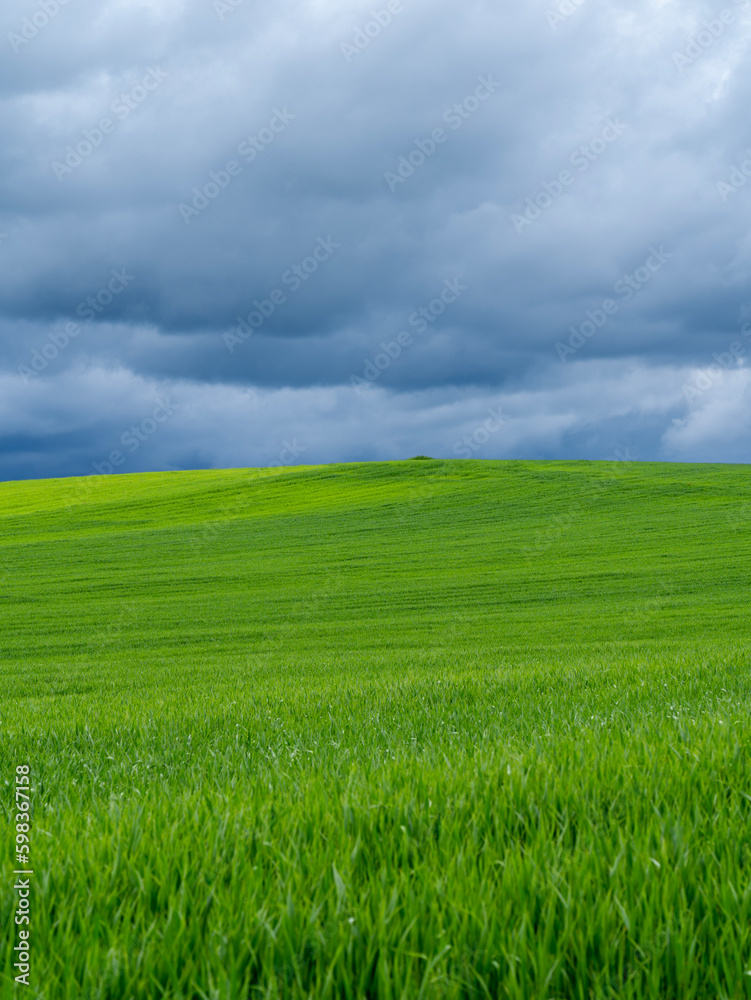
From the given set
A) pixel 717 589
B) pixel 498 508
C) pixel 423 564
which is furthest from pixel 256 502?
pixel 717 589

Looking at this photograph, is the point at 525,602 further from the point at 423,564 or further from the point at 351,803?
the point at 351,803

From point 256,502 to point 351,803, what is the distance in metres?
62.1

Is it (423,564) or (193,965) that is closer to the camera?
(193,965)

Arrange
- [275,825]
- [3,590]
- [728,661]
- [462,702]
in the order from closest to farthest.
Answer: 1. [275,825]
2. [462,702]
3. [728,661]
4. [3,590]

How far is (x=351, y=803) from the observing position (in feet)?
9.43

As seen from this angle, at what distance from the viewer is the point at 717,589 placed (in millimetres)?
30156

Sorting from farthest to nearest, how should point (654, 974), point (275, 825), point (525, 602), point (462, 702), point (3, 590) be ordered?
1. point (3, 590)
2. point (525, 602)
3. point (462, 702)
4. point (275, 825)
5. point (654, 974)

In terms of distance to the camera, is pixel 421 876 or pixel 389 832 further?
pixel 389 832

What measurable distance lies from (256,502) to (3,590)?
30.4 meters

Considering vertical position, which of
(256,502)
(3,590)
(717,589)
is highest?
(256,502)

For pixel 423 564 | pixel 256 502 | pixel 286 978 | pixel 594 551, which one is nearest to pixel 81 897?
pixel 286 978

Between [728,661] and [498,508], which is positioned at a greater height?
[498,508]

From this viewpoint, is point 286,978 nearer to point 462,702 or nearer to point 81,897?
point 81,897

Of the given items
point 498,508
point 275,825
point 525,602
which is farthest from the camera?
point 498,508
